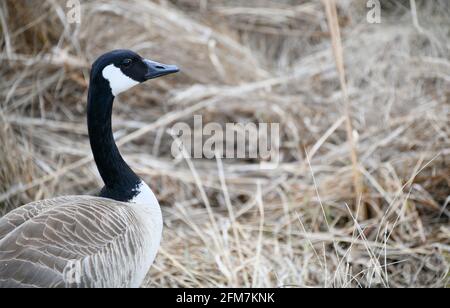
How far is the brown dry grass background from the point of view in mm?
2678

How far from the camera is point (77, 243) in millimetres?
1855

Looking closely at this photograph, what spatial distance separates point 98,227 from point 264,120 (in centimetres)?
186

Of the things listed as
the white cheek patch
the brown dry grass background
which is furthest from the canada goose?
the brown dry grass background

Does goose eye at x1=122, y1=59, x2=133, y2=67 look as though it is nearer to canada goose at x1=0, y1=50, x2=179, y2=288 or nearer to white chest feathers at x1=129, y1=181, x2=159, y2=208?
canada goose at x1=0, y1=50, x2=179, y2=288

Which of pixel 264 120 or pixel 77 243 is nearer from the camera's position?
pixel 77 243

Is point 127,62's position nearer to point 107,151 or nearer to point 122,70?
point 122,70

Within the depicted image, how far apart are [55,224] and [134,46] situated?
206 cm

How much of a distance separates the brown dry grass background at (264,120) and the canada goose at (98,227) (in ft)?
1.56

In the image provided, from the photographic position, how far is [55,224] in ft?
6.16

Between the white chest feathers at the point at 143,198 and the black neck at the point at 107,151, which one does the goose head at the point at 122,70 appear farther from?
the white chest feathers at the point at 143,198

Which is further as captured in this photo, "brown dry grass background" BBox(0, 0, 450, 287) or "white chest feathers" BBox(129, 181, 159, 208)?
"brown dry grass background" BBox(0, 0, 450, 287)

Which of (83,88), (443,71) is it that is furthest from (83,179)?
(443,71)

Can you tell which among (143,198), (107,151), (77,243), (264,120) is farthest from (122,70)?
(264,120)

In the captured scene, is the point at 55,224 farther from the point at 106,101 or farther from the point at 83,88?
the point at 83,88
